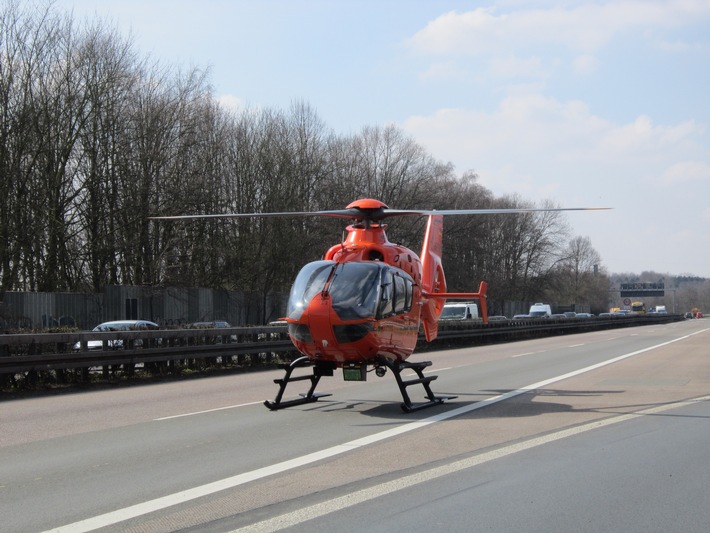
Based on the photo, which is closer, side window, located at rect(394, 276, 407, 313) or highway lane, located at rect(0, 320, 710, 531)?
highway lane, located at rect(0, 320, 710, 531)

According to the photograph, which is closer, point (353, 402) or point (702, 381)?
point (353, 402)

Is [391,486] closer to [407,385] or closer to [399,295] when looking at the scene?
[407,385]

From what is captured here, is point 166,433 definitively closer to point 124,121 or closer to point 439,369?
point 439,369

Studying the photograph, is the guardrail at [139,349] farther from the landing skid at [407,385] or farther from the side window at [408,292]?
the landing skid at [407,385]

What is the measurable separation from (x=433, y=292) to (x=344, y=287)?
5156 mm

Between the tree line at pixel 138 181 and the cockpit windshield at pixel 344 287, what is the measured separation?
2058 cm

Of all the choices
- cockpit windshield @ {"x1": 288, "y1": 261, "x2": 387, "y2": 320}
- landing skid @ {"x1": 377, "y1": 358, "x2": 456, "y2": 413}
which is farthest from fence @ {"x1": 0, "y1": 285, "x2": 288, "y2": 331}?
landing skid @ {"x1": 377, "y1": 358, "x2": 456, "y2": 413}

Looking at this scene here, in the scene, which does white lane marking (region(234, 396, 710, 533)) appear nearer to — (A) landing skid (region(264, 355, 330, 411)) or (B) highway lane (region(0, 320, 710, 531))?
(B) highway lane (region(0, 320, 710, 531))

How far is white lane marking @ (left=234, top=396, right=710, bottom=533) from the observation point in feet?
19.7

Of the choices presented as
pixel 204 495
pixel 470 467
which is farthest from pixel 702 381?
pixel 204 495

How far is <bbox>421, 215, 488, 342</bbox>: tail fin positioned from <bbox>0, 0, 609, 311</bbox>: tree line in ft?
60.1

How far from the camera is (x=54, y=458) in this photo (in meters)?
8.88

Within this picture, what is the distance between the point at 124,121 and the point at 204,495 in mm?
31298

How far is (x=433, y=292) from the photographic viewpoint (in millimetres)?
16672
